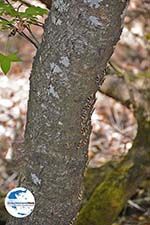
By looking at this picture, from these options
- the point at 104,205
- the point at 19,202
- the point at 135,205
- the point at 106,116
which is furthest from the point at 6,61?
the point at 106,116

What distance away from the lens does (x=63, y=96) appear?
1.40 metres

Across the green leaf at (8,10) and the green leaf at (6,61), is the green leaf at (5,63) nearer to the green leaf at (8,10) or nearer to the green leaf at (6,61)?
the green leaf at (6,61)

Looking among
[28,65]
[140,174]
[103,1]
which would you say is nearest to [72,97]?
[103,1]

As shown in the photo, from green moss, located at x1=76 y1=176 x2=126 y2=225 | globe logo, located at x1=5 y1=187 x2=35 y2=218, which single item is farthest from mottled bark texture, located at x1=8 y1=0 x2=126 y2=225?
green moss, located at x1=76 y1=176 x2=126 y2=225

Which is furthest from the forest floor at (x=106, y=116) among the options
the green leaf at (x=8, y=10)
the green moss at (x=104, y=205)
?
the green leaf at (x=8, y=10)

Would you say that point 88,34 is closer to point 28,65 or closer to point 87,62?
point 87,62

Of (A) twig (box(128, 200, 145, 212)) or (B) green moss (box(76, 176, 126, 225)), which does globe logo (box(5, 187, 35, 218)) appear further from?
(A) twig (box(128, 200, 145, 212))

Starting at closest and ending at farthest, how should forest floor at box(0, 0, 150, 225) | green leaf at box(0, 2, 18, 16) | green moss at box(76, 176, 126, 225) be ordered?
green leaf at box(0, 2, 18, 16) → green moss at box(76, 176, 126, 225) → forest floor at box(0, 0, 150, 225)

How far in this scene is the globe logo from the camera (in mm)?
1493

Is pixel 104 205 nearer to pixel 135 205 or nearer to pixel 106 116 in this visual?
pixel 135 205

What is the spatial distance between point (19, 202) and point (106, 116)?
2.90 m

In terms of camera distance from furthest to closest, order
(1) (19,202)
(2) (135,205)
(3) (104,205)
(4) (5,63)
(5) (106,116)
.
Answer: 1. (5) (106,116)
2. (2) (135,205)
3. (3) (104,205)
4. (1) (19,202)
5. (4) (5,63)

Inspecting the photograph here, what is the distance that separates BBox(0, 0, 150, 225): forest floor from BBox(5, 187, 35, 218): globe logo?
145 cm

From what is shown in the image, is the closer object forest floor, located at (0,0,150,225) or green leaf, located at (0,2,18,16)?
green leaf, located at (0,2,18,16)
